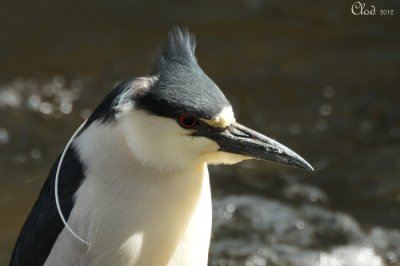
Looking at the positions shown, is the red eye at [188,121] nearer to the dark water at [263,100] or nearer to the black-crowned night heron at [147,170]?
the black-crowned night heron at [147,170]

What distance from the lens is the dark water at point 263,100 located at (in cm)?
593

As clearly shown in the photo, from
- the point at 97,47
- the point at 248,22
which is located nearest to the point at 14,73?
the point at 97,47

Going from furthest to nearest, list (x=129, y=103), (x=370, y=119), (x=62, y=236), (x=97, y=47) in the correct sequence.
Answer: (x=97, y=47) → (x=370, y=119) → (x=62, y=236) → (x=129, y=103)

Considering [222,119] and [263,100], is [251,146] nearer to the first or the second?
[222,119]

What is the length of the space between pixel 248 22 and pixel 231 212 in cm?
245

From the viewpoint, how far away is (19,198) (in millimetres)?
6145

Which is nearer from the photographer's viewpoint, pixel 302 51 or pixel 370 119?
pixel 370 119

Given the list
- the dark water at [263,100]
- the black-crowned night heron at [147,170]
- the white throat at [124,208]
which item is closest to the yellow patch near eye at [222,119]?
the black-crowned night heron at [147,170]

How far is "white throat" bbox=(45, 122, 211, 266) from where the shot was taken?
3.83 m

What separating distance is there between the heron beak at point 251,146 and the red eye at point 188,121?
0.35 feet

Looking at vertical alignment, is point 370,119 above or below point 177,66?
below

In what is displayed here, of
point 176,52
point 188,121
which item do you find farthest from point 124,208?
point 176,52

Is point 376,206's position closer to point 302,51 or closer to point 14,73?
point 302,51

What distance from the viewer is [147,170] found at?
3.81 metres
